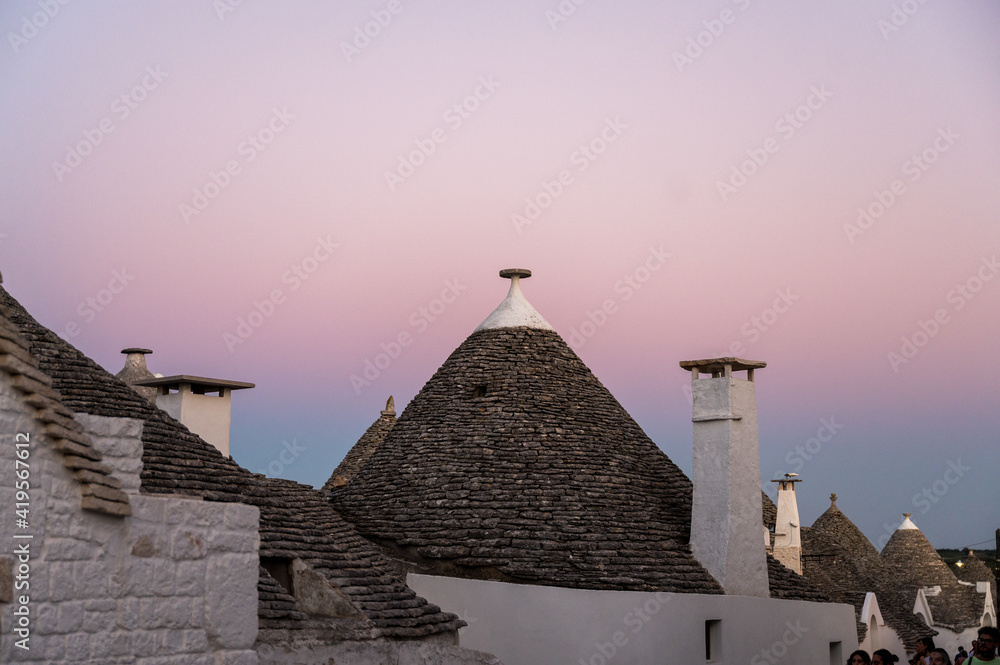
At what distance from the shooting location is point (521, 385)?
1592 cm

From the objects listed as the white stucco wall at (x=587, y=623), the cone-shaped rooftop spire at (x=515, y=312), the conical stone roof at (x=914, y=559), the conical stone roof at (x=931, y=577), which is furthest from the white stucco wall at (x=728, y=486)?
the conical stone roof at (x=914, y=559)

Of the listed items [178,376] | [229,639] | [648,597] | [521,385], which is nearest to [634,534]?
[648,597]

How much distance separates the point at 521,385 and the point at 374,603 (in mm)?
6126

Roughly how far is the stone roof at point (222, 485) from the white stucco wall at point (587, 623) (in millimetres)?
1828

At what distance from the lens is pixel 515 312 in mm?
17172

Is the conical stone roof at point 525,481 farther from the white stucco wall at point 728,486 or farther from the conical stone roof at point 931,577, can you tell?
the conical stone roof at point 931,577

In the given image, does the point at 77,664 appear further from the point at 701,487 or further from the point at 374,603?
the point at 701,487

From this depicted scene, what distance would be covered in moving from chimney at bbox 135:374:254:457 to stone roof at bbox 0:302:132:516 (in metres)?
9.22

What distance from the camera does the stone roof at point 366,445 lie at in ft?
72.8

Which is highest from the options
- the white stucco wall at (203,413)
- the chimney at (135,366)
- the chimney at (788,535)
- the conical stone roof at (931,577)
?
the chimney at (135,366)

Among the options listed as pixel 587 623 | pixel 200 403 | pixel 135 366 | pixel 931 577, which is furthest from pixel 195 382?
pixel 931 577

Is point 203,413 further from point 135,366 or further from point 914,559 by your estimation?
point 914,559

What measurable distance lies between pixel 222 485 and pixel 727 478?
695 centimetres

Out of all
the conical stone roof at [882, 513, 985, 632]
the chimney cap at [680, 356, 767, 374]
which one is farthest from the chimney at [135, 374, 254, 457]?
the conical stone roof at [882, 513, 985, 632]
